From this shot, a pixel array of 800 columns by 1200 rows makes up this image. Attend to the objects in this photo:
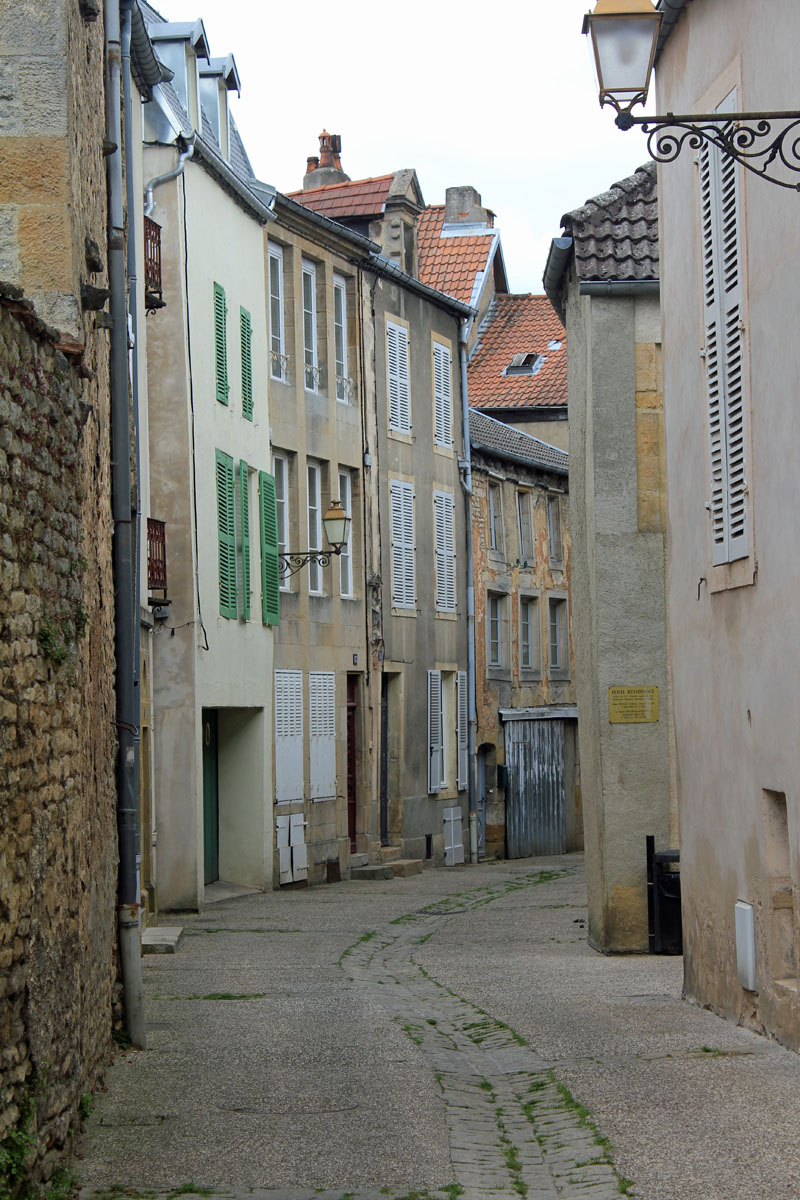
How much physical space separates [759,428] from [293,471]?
1494cm

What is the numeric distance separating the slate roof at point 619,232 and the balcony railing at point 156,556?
18.0 ft

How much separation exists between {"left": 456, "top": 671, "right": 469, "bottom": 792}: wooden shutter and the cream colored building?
7766 mm

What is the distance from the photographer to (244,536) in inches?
842

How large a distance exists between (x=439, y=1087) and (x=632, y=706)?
7311 mm

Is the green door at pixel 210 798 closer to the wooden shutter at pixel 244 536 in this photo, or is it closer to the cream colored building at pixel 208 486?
the cream colored building at pixel 208 486

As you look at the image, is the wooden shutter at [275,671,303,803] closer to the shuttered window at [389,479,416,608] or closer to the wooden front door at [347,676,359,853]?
the wooden front door at [347,676,359,853]

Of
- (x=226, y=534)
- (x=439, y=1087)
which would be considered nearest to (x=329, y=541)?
(x=226, y=534)

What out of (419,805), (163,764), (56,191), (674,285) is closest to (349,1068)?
(56,191)

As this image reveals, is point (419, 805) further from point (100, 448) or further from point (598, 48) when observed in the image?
point (598, 48)

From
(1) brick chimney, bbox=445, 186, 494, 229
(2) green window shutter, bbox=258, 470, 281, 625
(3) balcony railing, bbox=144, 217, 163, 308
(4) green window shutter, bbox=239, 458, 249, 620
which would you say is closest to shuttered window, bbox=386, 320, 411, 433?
(2) green window shutter, bbox=258, 470, 281, 625

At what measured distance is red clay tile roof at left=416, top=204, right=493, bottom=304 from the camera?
37.8 meters

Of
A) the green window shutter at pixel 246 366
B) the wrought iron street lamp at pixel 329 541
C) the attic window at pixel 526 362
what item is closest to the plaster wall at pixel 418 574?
the wrought iron street lamp at pixel 329 541

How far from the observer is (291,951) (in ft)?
48.2

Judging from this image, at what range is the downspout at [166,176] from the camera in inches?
736
